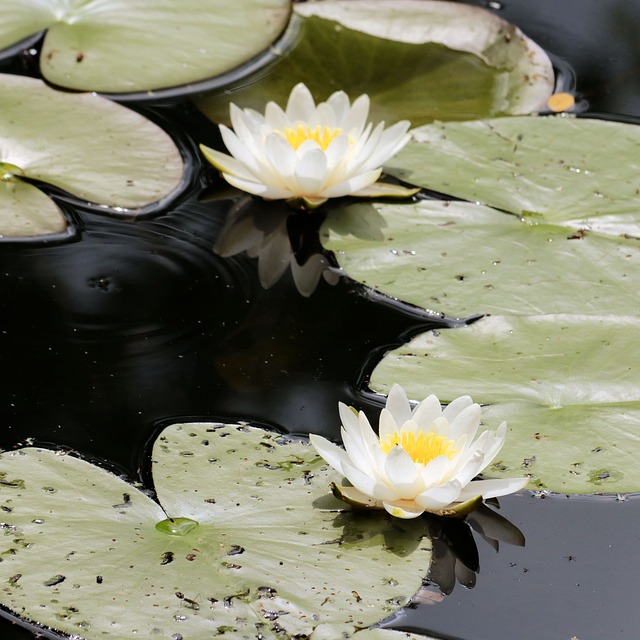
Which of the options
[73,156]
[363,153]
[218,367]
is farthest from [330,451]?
[73,156]

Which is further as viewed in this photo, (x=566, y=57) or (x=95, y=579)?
(x=566, y=57)

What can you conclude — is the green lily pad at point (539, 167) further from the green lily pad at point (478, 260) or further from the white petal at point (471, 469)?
the white petal at point (471, 469)

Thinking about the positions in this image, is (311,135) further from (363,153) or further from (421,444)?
(421,444)

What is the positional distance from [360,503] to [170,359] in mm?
609

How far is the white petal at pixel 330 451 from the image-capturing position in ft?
5.62

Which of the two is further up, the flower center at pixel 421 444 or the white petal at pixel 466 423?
the white petal at pixel 466 423

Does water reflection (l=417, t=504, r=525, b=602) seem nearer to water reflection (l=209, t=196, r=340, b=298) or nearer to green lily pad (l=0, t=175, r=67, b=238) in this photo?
water reflection (l=209, t=196, r=340, b=298)

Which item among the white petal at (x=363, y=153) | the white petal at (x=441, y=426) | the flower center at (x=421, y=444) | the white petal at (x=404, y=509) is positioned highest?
the white petal at (x=363, y=153)

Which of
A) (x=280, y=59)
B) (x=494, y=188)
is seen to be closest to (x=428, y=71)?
(x=280, y=59)

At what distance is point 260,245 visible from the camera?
2520 mm

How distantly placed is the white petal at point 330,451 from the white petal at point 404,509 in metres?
0.11

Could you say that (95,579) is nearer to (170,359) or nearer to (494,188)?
(170,359)

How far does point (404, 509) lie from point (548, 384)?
1.67ft

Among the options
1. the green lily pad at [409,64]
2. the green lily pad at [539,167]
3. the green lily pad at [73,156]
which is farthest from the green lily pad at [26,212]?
the green lily pad at [539,167]
